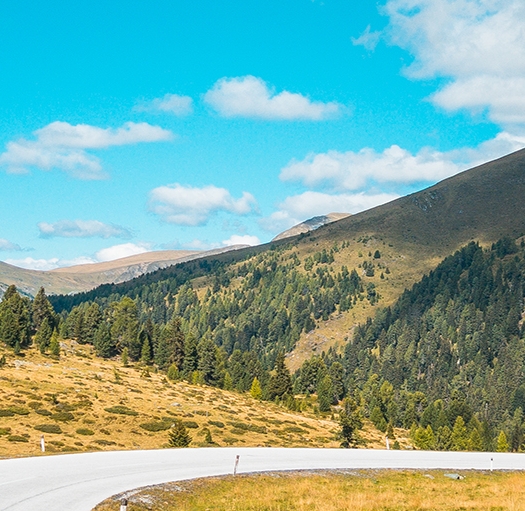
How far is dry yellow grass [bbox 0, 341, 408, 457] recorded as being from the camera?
55.2 m

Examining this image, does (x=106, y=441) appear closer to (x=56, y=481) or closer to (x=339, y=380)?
(x=56, y=481)

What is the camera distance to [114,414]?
66750 mm

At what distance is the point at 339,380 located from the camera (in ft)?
484

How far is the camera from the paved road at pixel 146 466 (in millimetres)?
21578

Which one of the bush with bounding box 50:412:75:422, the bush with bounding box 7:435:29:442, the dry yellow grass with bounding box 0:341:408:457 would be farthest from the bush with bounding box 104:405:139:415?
the bush with bounding box 7:435:29:442

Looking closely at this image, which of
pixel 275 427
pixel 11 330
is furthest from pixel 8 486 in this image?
pixel 11 330

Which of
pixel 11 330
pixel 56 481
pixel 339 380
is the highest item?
pixel 11 330

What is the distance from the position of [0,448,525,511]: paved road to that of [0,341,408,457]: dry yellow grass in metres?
10.2

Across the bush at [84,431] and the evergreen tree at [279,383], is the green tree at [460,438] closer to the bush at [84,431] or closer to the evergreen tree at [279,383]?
the evergreen tree at [279,383]

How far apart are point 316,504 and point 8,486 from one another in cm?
1285

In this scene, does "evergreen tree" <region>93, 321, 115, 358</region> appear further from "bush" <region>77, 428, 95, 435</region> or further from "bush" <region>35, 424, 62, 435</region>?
"bush" <region>35, 424, 62, 435</region>

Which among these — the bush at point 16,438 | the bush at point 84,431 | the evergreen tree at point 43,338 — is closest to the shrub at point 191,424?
the bush at point 84,431

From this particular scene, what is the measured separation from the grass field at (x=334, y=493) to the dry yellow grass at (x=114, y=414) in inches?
706

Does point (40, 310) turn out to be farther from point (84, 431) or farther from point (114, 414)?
point (84, 431)
